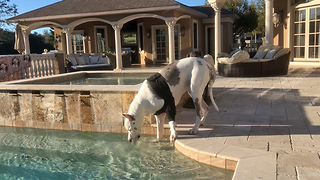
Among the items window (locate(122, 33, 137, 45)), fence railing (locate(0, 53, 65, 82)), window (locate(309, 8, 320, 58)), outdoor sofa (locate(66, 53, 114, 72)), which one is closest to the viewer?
fence railing (locate(0, 53, 65, 82))

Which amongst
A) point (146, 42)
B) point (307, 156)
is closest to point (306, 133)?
point (307, 156)

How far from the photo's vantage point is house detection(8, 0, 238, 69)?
1295 centimetres

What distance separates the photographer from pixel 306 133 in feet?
11.5

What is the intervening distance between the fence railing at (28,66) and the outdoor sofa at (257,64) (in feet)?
18.7

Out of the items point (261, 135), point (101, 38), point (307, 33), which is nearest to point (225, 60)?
point (307, 33)

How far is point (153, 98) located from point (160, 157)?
71 cm

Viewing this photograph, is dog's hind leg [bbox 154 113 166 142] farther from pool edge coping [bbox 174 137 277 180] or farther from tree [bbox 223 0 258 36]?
tree [bbox 223 0 258 36]

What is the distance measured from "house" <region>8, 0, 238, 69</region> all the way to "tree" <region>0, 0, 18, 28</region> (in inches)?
49.1

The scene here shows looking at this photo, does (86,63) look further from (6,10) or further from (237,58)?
(6,10)

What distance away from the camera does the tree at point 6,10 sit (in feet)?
A: 52.0

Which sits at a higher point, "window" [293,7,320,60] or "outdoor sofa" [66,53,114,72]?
"window" [293,7,320,60]

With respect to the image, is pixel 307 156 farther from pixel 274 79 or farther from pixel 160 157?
pixel 274 79

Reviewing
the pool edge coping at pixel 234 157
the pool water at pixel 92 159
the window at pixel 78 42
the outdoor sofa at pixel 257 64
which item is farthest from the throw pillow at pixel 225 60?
the window at pixel 78 42

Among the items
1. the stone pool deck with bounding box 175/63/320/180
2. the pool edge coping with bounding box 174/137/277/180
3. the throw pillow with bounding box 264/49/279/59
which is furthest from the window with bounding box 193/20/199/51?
the pool edge coping with bounding box 174/137/277/180
